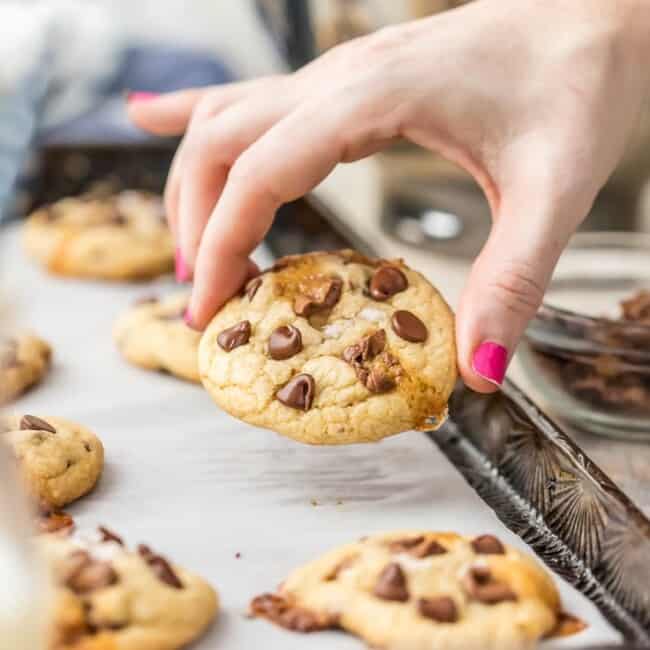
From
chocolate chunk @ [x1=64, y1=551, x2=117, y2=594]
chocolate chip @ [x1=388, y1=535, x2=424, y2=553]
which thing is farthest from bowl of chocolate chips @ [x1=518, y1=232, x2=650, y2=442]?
chocolate chunk @ [x1=64, y1=551, x2=117, y2=594]

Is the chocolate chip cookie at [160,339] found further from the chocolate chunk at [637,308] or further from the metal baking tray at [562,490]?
the chocolate chunk at [637,308]

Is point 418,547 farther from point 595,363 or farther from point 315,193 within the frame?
point 315,193

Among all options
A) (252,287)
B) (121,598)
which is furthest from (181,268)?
(121,598)

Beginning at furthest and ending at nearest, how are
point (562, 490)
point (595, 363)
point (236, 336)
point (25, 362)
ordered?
1. point (25, 362)
2. point (595, 363)
3. point (236, 336)
4. point (562, 490)

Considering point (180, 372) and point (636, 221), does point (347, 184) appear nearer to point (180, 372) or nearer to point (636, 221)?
point (636, 221)

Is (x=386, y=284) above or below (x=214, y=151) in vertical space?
below

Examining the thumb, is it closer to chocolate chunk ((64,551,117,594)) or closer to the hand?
the hand

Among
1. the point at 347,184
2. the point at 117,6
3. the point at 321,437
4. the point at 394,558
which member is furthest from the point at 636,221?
the point at 117,6
